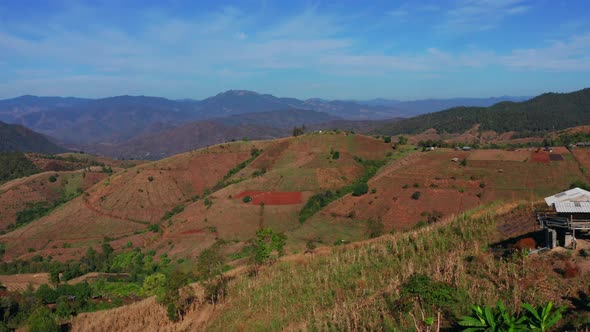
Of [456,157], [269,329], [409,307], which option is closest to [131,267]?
[269,329]

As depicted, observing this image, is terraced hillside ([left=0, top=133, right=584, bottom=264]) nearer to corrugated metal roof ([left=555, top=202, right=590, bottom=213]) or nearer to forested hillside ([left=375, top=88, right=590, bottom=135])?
corrugated metal roof ([left=555, top=202, right=590, bottom=213])

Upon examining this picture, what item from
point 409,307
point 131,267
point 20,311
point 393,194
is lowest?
point 131,267

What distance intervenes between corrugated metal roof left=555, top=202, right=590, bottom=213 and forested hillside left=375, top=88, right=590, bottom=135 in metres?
133

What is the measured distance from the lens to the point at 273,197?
64.3 metres

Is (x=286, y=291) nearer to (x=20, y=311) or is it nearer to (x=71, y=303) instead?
(x=71, y=303)

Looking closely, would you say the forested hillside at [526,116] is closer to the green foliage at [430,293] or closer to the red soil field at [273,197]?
the red soil field at [273,197]

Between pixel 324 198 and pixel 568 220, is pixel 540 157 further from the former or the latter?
pixel 568 220

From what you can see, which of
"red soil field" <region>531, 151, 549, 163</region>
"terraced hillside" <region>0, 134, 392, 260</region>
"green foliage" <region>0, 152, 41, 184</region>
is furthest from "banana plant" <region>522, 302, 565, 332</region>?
"green foliage" <region>0, 152, 41, 184</region>

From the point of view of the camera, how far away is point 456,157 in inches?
2498

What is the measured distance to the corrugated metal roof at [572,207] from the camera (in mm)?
14648

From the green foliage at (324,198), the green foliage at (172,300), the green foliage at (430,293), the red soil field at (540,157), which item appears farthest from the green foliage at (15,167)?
the green foliage at (430,293)

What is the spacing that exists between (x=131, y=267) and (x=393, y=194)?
34377 mm

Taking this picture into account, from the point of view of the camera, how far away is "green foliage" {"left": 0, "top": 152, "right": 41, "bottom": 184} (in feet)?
360

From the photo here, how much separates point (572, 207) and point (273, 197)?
169ft
